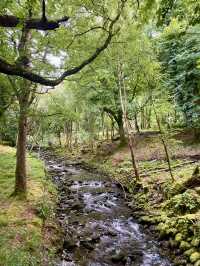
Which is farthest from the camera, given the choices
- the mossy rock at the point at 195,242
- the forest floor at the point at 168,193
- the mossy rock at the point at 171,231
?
the mossy rock at the point at 171,231

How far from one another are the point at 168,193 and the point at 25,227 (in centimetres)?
703

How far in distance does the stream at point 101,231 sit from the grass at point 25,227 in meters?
0.78

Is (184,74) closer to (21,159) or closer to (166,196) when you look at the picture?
(166,196)

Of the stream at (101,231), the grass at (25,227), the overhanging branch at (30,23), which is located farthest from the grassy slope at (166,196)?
the overhanging branch at (30,23)

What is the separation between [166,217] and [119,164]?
12989 millimetres

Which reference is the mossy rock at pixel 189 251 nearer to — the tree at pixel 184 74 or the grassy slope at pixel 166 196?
the grassy slope at pixel 166 196

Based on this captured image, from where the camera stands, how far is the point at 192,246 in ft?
33.7

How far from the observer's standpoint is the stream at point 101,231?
10.4 metres

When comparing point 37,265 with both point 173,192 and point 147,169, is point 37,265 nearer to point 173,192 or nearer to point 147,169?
point 173,192

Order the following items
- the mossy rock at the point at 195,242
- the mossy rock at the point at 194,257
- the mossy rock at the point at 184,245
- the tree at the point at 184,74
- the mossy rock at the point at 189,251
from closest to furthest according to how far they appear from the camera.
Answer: the mossy rock at the point at 194,257
the mossy rock at the point at 189,251
the mossy rock at the point at 195,242
the mossy rock at the point at 184,245
the tree at the point at 184,74

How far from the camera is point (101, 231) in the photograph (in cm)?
1301

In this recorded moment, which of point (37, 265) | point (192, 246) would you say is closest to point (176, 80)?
point (192, 246)

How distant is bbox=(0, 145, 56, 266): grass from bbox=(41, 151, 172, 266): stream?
2.55 ft

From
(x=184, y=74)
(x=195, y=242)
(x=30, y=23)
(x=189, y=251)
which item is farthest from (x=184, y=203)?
(x=184, y=74)
